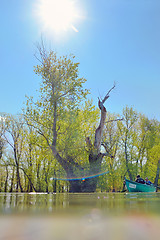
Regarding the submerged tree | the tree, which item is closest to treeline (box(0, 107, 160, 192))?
the tree

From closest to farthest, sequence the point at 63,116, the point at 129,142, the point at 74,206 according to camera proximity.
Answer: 1. the point at 74,206
2. the point at 63,116
3. the point at 129,142

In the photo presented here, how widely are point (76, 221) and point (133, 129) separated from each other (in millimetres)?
32640

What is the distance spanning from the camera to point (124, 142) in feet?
102

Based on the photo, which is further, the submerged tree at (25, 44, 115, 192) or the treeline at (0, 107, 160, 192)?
the treeline at (0, 107, 160, 192)

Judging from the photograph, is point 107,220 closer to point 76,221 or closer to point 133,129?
point 76,221

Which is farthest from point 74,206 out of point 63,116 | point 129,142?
point 129,142

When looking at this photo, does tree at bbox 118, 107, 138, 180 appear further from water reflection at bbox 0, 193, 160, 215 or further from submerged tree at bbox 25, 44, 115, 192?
water reflection at bbox 0, 193, 160, 215

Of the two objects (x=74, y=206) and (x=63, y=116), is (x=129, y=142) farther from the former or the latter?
(x=74, y=206)

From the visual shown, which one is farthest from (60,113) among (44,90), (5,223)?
(5,223)

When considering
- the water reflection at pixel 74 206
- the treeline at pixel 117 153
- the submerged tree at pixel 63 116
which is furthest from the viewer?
the treeline at pixel 117 153

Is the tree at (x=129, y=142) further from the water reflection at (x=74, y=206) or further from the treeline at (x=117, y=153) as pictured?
the water reflection at (x=74, y=206)

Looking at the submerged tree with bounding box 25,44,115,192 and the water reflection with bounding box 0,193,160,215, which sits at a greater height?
the submerged tree with bounding box 25,44,115,192

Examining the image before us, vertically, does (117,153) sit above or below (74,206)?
above

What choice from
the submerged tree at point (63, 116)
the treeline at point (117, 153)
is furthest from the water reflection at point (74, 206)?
the treeline at point (117, 153)
